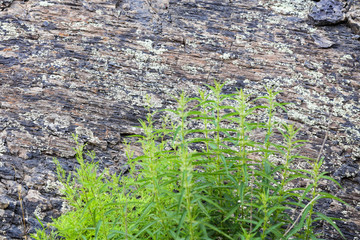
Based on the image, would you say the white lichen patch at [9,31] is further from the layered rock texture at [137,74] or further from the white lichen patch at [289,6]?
the white lichen patch at [289,6]

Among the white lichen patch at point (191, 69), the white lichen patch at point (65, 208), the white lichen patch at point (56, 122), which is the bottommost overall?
the white lichen patch at point (65, 208)

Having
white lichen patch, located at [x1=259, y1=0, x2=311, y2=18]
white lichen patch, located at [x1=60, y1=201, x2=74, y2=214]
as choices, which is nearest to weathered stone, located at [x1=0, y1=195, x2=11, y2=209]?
white lichen patch, located at [x1=60, y1=201, x2=74, y2=214]

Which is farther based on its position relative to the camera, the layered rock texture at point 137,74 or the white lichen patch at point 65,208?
the layered rock texture at point 137,74

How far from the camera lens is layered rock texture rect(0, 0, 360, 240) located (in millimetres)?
3527

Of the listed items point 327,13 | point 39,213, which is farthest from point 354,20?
point 39,213

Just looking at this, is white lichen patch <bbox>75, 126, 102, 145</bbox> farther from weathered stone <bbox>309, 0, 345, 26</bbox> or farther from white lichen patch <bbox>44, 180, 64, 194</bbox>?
weathered stone <bbox>309, 0, 345, 26</bbox>

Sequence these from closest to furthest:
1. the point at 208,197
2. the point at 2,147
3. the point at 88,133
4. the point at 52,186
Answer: the point at 208,197
the point at 52,186
the point at 2,147
the point at 88,133

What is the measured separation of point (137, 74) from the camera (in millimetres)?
4289

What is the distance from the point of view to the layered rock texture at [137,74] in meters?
3.53

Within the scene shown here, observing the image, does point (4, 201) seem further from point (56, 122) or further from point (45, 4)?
point (45, 4)

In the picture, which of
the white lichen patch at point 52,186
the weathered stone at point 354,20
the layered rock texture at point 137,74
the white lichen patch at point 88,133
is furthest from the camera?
the weathered stone at point 354,20

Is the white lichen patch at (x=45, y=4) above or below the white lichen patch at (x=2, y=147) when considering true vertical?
above

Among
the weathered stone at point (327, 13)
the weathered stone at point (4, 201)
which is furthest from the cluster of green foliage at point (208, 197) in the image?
the weathered stone at point (327, 13)

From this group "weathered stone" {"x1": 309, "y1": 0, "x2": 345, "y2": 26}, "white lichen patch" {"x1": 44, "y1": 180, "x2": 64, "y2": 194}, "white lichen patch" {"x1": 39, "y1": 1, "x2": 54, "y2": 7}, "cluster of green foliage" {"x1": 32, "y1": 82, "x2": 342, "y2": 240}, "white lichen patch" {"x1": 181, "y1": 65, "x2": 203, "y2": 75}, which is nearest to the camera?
"cluster of green foliage" {"x1": 32, "y1": 82, "x2": 342, "y2": 240}
